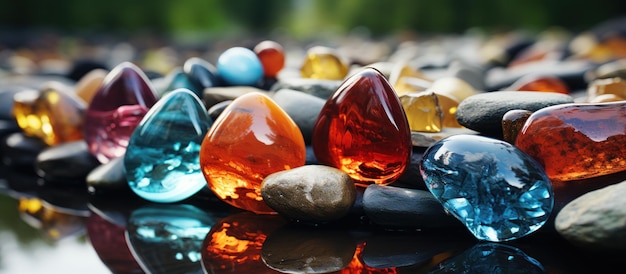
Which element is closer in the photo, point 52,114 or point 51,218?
point 51,218

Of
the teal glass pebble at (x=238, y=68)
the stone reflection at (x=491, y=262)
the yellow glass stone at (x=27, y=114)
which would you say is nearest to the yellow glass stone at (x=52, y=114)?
the yellow glass stone at (x=27, y=114)

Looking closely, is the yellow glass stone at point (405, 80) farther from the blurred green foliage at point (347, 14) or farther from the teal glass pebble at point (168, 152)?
the blurred green foliage at point (347, 14)

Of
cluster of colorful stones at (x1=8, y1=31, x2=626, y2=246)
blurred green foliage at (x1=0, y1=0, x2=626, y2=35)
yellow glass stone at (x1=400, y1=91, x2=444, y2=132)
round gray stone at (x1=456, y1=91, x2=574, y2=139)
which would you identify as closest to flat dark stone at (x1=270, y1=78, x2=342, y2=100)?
cluster of colorful stones at (x1=8, y1=31, x2=626, y2=246)

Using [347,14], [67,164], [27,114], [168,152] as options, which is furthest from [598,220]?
[347,14]

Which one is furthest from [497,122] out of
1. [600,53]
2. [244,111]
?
[600,53]

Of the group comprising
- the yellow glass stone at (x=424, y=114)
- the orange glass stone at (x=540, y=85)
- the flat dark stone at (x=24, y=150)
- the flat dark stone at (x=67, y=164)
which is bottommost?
the flat dark stone at (x=24, y=150)

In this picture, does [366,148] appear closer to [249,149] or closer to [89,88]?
[249,149]

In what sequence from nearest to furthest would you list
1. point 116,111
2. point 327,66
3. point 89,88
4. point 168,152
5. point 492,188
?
1. point 492,188
2. point 168,152
3. point 116,111
4. point 327,66
5. point 89,88
